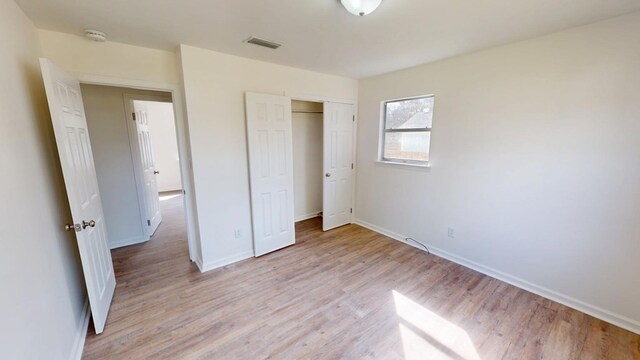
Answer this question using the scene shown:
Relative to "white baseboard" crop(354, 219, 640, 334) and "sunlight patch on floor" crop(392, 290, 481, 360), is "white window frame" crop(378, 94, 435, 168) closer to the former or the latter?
"white baseboard" crop(354, 219, 640, 334)

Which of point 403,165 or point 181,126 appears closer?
point 181,126

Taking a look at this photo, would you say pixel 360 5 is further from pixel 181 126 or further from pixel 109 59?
pixel 109 59

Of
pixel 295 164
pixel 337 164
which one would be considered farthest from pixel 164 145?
pixel 337 164

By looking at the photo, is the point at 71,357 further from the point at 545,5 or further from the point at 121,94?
the point at 545,5

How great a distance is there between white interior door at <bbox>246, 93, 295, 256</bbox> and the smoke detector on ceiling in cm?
127

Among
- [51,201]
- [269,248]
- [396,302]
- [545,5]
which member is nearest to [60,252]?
[51,201]

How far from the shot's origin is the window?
3.20 metres

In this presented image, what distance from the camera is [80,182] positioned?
1.88m

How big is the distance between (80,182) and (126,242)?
2.04 metres

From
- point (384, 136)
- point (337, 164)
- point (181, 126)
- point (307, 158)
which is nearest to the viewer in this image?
point (181, 126)

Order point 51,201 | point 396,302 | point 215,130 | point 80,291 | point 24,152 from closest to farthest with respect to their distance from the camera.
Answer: point 24,152, point 51,201, point 80,291, point 396,302, point 215,130

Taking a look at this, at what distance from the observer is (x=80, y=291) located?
209 centimetres

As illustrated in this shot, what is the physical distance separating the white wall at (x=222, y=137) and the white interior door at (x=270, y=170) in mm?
98

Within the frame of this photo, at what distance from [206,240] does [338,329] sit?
1730mm
